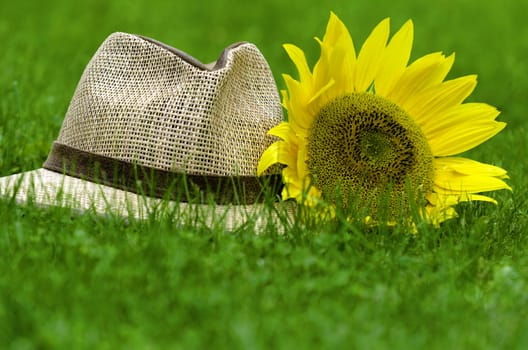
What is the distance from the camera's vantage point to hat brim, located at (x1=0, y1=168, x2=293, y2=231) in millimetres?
2756

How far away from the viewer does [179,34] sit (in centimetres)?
755

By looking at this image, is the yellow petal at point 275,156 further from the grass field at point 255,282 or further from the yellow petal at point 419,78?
the yellow petal at point 419,78

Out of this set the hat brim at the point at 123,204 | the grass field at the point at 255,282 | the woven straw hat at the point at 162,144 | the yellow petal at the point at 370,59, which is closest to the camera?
the grass field at the point at 255,282

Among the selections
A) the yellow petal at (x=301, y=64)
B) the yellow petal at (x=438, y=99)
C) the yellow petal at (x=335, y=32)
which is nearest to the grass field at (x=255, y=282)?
the yellow petal at (x=438, y=99)

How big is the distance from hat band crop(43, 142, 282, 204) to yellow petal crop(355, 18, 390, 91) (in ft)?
1.48

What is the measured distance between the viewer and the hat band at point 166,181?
288 centimetres

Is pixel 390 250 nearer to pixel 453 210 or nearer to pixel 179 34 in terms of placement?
pixel 453 210

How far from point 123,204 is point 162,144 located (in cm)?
25

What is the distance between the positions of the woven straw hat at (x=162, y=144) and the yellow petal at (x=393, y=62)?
0.43 m

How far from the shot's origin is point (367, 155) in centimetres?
297

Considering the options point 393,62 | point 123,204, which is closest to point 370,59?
point 393,62

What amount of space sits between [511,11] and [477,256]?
7.08 metres

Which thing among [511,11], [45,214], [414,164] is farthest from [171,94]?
[511,11]

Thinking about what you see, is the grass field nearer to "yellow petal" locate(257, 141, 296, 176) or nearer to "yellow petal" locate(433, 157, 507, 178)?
"yellow petal" locate(433, 157, 507, 178)
